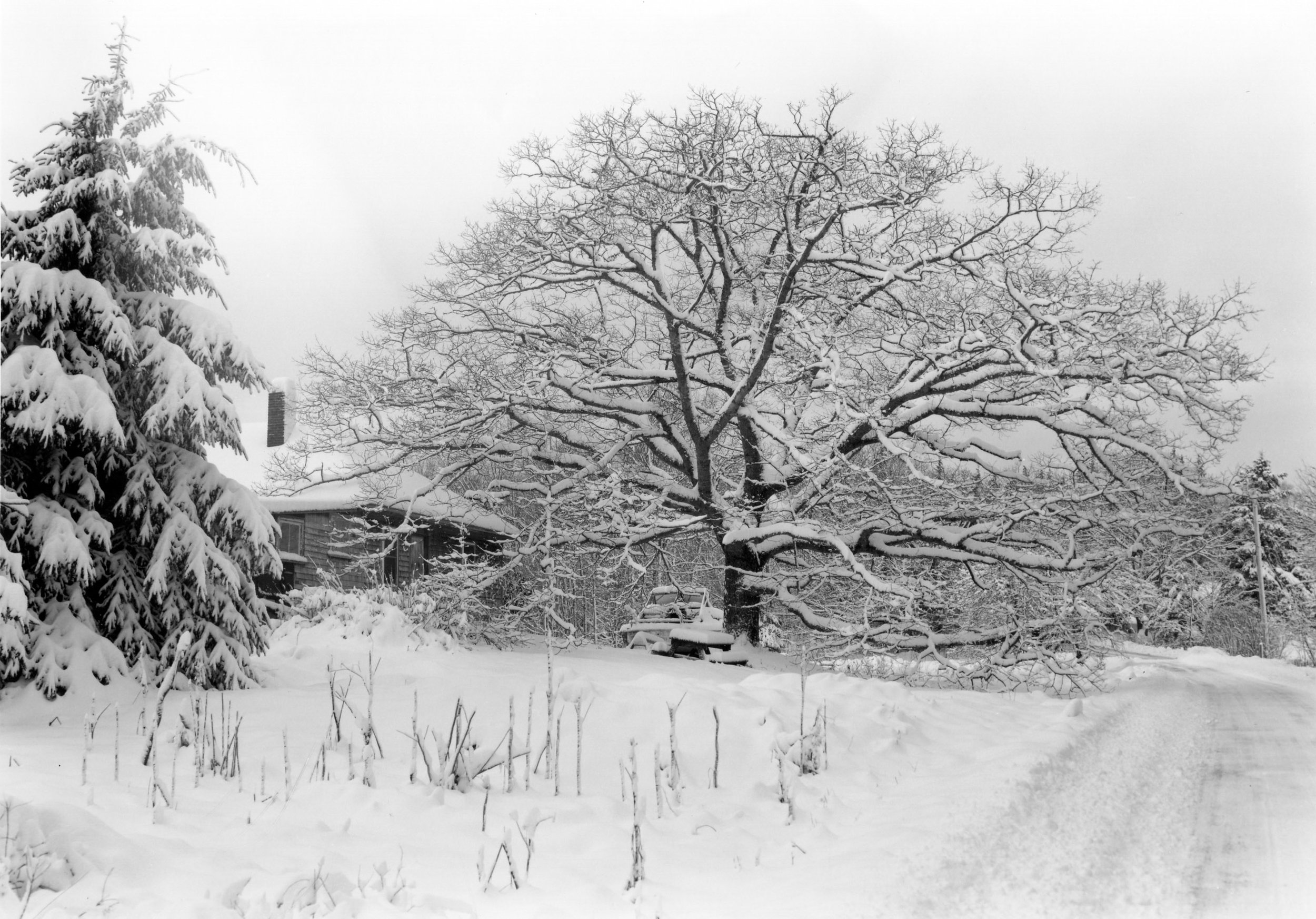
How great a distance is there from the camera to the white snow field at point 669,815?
334cm

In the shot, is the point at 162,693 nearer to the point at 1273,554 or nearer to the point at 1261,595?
the point at 1261,595

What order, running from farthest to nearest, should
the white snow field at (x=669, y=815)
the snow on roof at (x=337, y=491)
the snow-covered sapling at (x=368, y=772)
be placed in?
the snow on roof at (x=337, y=491) < the snow-covered sapling at (x=368, y=772) < the white snow field at (x=669, y=815)

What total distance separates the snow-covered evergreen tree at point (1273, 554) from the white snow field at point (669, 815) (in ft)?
91.9

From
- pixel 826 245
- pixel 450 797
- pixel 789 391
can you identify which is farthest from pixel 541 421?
pixel 450 797

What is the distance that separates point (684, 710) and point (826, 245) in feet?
29.6

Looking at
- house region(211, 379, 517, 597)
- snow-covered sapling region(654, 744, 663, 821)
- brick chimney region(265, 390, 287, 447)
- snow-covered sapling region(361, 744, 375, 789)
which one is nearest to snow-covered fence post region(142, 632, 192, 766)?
snow-covered sapling region(361, 744, 375, 789)

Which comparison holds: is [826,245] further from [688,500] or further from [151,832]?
[151,832]

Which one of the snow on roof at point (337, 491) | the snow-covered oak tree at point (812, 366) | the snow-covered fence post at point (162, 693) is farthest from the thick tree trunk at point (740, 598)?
the snow-covered fence post at point (162, 693)

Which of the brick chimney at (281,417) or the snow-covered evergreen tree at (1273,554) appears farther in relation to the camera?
the snow-covered evergreen tree at (1273,554)

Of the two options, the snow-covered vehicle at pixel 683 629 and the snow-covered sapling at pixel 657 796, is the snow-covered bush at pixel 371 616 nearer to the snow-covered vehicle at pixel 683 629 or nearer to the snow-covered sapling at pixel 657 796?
the snow-covered vehicle at pixel 683 629

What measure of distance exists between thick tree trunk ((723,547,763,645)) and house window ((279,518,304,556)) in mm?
14158

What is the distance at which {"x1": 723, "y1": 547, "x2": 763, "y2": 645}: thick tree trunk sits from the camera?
1455 centimetres

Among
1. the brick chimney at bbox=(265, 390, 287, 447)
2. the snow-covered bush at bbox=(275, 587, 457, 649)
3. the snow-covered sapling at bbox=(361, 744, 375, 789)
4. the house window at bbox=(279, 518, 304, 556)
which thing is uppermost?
the brick chimney at bbox=(265, 390, 287, 447)

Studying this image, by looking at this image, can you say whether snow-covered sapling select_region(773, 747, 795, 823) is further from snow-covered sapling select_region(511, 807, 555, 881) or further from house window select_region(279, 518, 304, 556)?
house window select_region(279, 518, 304, 556)
